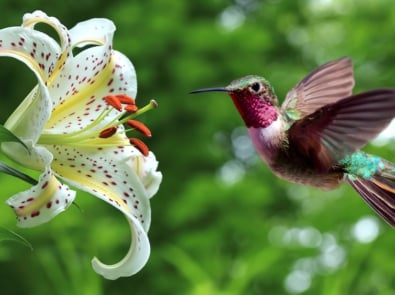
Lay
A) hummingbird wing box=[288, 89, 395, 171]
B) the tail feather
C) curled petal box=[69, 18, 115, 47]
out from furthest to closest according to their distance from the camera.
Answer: curled petal box=[69, 18, 115, 47] < the tail feather < hummingbird wing box=[288, 89, 395, 171]

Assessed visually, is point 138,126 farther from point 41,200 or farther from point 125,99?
point 41,200

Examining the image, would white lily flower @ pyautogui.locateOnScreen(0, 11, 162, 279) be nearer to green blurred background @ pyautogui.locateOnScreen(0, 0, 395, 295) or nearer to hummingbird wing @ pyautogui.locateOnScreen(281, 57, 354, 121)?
hummingbird wing @ pyautogui.locateOnScreen(281, 57, 354, 121)

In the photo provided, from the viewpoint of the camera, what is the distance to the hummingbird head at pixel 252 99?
842mm

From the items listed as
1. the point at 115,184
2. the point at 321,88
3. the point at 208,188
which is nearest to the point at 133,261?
the point at 115,184

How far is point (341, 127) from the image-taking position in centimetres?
81

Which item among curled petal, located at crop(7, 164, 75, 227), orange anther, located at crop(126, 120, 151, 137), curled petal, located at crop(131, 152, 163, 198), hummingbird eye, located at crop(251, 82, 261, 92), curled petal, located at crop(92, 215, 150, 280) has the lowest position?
curled petal, located at crop(92, 215, 150, 280)

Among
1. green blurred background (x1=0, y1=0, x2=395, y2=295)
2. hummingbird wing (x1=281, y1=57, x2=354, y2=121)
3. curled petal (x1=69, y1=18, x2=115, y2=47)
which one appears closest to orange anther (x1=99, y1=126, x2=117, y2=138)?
curled petal (x1=69, y1=18, x2=115, y2=47)

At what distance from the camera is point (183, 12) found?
387 centimetres

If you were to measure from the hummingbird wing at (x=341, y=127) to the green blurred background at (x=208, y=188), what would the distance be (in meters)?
1.34

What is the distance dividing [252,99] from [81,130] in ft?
0.63

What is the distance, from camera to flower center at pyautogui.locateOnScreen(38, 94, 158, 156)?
89 cm

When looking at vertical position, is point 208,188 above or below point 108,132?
below

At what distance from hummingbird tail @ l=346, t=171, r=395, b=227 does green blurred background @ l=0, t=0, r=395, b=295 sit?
1.30 meters

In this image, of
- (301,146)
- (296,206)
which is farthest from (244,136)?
(301,146)
